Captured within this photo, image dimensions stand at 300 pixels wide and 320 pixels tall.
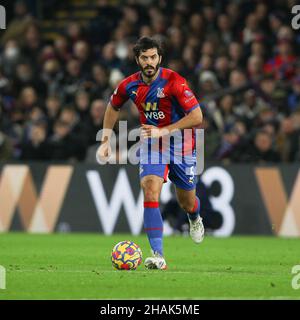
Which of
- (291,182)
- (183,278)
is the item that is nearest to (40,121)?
(291,182)

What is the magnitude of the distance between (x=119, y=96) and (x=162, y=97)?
0.59 m

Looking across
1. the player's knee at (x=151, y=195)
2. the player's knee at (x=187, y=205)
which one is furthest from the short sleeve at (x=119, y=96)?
the player's knee at (x=187, y=205)

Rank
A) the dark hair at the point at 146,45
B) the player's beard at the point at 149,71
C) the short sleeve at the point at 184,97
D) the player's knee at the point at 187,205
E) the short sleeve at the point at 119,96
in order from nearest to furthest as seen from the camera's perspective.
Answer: the dark hair at the point at 146,45
the player's beard at the point at 149,71
the short sleeve at the point at 184,97
the short sleeve at the point at 119,96
the player's knee at the point at 187,205

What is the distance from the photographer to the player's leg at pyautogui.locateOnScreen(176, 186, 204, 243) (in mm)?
11656

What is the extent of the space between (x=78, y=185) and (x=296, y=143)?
3781 mm

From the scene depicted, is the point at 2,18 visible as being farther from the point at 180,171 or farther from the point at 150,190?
the point at 150,190

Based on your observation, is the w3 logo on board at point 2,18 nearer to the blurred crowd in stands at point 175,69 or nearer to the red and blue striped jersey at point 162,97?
the blurred crowd in stands at point 175,69

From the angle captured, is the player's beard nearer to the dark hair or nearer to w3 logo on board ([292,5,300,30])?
the dark hair

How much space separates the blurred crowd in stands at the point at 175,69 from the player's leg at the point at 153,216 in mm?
6419

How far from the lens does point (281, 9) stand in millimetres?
19016

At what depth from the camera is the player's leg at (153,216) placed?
10.4 metres

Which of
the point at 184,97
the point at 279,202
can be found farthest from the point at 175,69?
the point at 184,97

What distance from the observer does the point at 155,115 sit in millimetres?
10875

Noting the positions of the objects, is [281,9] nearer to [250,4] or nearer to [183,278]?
[250,4]
